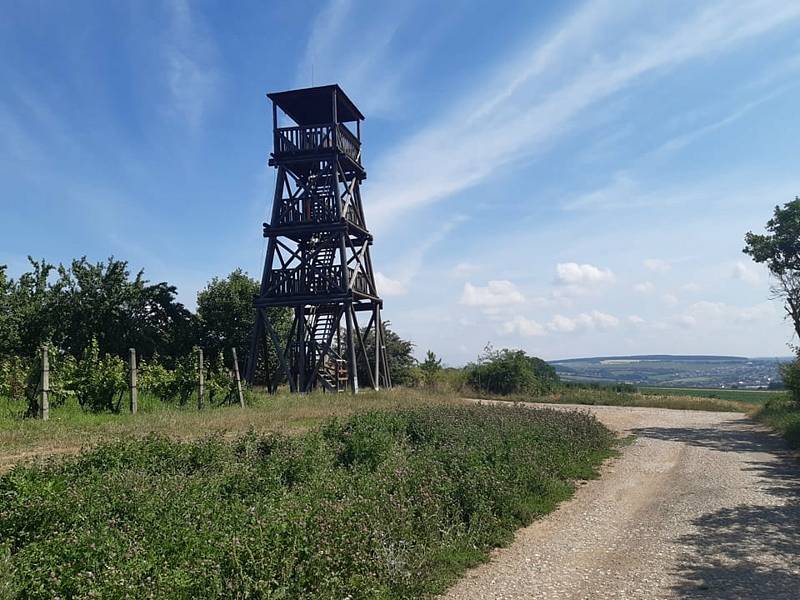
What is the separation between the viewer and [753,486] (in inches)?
405

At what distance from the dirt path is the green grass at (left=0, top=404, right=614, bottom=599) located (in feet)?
1.65

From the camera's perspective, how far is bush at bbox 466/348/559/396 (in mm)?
36500

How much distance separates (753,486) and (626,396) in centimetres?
2480

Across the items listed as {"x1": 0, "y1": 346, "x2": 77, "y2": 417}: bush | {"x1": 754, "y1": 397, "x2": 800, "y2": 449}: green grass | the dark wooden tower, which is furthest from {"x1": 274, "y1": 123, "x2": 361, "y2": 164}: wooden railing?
{"x1": 754, "y1": 397, "x2": 800, "y2": 449}: green grass

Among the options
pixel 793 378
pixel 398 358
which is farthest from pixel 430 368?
pixel 793 378

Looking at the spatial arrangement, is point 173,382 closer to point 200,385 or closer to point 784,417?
point 200,385

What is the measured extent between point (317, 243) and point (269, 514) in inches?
799

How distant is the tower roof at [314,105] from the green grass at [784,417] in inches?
766

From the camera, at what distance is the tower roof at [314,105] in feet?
81.6

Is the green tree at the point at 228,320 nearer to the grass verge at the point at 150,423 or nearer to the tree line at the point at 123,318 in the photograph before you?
the tree line at the point at 123,318

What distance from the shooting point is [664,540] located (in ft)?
24.1

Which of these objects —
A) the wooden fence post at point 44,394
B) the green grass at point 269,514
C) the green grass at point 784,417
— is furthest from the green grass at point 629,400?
the wooden fence post at point 44,394

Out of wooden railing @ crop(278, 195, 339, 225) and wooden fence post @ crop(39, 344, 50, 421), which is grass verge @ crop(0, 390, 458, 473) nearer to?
wooden fence post @ crop(39, 344, 50, 421)

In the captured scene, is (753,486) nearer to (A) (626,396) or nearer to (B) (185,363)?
(B) (185,363)
